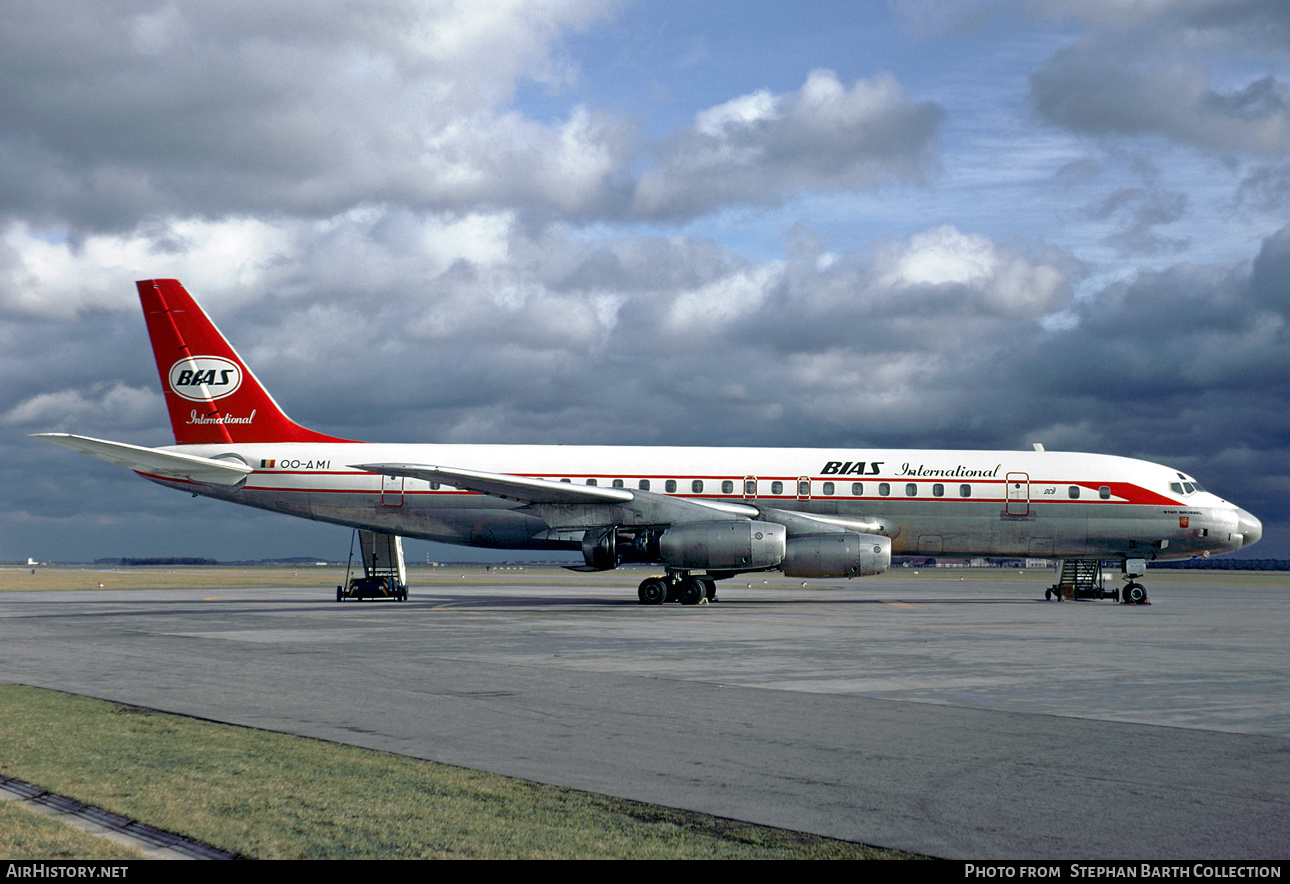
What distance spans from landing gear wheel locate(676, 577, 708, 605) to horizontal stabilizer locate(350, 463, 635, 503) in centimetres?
315

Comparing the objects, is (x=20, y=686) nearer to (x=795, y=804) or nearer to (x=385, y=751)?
(x=385, y=751)

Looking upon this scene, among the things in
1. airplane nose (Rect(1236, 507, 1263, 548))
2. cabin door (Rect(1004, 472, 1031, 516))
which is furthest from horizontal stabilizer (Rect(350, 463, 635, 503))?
airplane nose (Rect(1236, 507, 1263, 548))

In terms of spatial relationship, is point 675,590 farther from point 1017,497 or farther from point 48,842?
point 48,842

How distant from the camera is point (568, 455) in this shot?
103 feet

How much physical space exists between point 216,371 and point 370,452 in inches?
218

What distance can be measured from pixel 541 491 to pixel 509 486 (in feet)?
2.85

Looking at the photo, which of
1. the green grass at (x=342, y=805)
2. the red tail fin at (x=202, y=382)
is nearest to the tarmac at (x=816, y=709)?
the green grass at (x=342, y=805)

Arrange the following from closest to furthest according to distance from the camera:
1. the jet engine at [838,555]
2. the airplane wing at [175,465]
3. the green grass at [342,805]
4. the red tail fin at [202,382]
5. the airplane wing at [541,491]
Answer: the green grass at [342,805] < the airplane wing at [541,491] < the jet engine at [838,555] < the airplane wing at [175,465] < the red tail fin at [202,382]

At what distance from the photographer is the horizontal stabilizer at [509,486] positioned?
85.6ft

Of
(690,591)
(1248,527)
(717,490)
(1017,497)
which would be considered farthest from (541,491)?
(1248,527)

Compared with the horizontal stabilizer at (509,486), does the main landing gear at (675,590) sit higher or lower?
lower

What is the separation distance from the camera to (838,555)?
27.0 m

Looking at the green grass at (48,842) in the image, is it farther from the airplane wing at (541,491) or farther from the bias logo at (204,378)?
the bias logo at (204,378)

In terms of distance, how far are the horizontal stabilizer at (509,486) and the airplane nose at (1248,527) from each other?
61.3ft
